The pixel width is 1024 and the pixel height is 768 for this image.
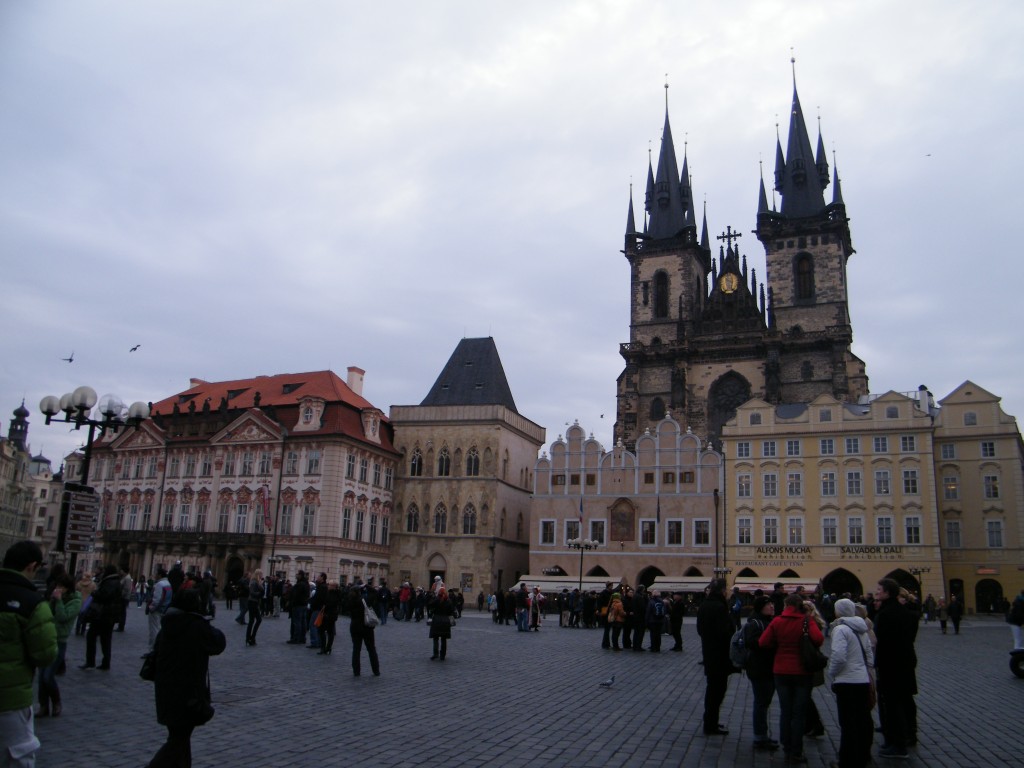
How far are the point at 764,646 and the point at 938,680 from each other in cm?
966

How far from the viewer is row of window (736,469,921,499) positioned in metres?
49.3

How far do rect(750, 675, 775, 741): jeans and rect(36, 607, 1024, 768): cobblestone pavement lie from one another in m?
0.25

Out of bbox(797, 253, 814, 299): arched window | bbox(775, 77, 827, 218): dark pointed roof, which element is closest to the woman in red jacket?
bbox(797, 253, 814, 299): arched window

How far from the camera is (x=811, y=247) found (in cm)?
7106

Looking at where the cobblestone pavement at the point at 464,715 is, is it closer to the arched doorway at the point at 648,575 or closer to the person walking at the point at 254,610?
the person walking at the point at 254,610

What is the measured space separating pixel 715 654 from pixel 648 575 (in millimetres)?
43545

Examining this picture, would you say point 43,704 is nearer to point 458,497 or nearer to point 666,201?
point 458,497

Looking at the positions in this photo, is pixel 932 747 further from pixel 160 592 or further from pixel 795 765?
pixel 160 592

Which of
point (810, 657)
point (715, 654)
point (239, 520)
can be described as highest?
point (239, 520)

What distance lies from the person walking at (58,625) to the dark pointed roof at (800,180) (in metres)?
70.5

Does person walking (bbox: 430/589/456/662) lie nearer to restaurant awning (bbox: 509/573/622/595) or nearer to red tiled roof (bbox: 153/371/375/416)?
restaurant awning (bbox: 509/573/622/595)

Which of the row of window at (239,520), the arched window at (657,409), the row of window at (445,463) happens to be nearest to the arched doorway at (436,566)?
the row of window at (239,520)

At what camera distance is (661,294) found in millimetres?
76500

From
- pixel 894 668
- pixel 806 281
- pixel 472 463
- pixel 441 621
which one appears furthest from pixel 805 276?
pixel 894 668
